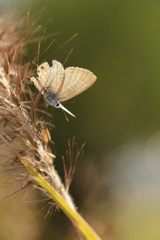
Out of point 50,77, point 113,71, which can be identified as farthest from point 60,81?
point 113,71

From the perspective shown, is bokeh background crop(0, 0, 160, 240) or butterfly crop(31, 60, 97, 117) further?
bokeh background crop(0, 0, 160, 240)

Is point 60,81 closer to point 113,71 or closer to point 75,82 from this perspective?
point 75,82

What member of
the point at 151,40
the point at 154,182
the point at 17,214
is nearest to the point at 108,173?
the point at 17,214

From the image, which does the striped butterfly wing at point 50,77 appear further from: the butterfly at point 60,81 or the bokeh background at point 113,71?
the bokeh background at point 113,71

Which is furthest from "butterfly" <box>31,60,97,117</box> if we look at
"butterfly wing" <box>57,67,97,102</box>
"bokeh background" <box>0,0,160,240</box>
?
"bokeh background" <box>0,0,160,240</box>

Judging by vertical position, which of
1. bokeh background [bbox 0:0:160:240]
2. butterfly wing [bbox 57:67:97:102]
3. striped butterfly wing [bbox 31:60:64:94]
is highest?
striped butterfly wing [bbox 31:60:64:94]

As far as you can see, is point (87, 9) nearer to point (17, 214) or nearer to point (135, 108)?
point (135, 108)

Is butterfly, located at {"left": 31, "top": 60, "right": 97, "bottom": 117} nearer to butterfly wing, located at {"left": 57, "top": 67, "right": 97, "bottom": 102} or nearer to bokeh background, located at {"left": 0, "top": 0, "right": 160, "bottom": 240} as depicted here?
butterfly wing, located at {"left": 57, "top": 67, "right": 97, "bottom": 102}
